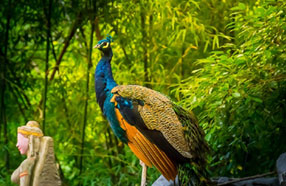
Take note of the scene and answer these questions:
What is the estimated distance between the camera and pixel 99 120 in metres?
4.47

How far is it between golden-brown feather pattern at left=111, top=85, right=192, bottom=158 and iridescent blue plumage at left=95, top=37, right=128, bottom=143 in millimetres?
57

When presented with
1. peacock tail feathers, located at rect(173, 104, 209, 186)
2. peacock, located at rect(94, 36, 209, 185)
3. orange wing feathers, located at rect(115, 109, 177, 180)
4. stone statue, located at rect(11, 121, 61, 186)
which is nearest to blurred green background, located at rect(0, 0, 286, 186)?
peacock tail feathers, located at rect(173, 104, 209, 186)

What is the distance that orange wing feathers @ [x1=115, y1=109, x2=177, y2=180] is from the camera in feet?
9.62

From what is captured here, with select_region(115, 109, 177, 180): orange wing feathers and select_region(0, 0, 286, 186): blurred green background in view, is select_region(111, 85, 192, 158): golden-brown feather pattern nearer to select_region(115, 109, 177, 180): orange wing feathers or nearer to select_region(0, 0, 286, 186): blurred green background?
select_region(115, 109, 177, 180): orange wing feathers

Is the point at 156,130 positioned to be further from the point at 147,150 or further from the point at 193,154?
the point at 193,154

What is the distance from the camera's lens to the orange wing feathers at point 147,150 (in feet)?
9.62

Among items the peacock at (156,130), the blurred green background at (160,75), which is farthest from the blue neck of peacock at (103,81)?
the blurred green background at (160,75)

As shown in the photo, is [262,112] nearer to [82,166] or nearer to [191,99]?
[191,99]

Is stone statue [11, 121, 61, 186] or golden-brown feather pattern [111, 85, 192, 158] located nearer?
stone statue [11, 121, 61, 186]

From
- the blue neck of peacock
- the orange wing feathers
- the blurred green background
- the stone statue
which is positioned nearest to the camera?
the stone statue

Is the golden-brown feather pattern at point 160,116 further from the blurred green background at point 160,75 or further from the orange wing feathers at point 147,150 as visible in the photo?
the blurred green background at point 160,75

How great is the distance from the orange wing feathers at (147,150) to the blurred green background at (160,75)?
52cm

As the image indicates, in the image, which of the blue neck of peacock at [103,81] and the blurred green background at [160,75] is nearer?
the blue neck of peacock at [103,81]

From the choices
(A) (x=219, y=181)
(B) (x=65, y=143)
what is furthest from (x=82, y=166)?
(A) (x=219, y=181)
